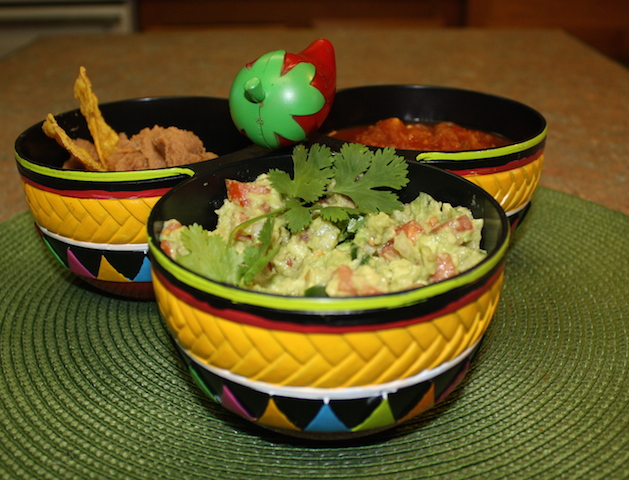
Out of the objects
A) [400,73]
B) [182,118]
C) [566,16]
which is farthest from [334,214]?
[566,16]

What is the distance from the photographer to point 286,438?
919mm

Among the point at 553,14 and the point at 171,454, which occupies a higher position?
the point at 171,454

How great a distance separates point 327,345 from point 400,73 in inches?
86.8

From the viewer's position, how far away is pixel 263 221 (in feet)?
3.50

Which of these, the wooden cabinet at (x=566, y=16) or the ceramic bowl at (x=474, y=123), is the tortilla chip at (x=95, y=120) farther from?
the wooden cabinet at (x=566, y=16)

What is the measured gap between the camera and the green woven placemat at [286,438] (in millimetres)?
863

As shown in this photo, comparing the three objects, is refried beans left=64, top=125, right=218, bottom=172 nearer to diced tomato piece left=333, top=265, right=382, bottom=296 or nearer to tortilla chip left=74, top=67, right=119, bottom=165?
tortilla chip left=74, top=67, right=119, bottom=165

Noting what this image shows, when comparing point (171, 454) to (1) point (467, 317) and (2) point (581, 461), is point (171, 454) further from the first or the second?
(2) point (581, 461)

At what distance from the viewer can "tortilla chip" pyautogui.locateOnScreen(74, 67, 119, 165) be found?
1.36 metres

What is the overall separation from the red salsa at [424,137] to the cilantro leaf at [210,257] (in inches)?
23.7

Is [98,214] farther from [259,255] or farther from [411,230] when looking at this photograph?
[411,230]

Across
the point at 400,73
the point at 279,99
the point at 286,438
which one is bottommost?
the point at 400,73

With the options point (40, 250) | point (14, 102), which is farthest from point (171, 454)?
point (14, 102)

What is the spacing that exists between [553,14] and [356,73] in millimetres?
2362
